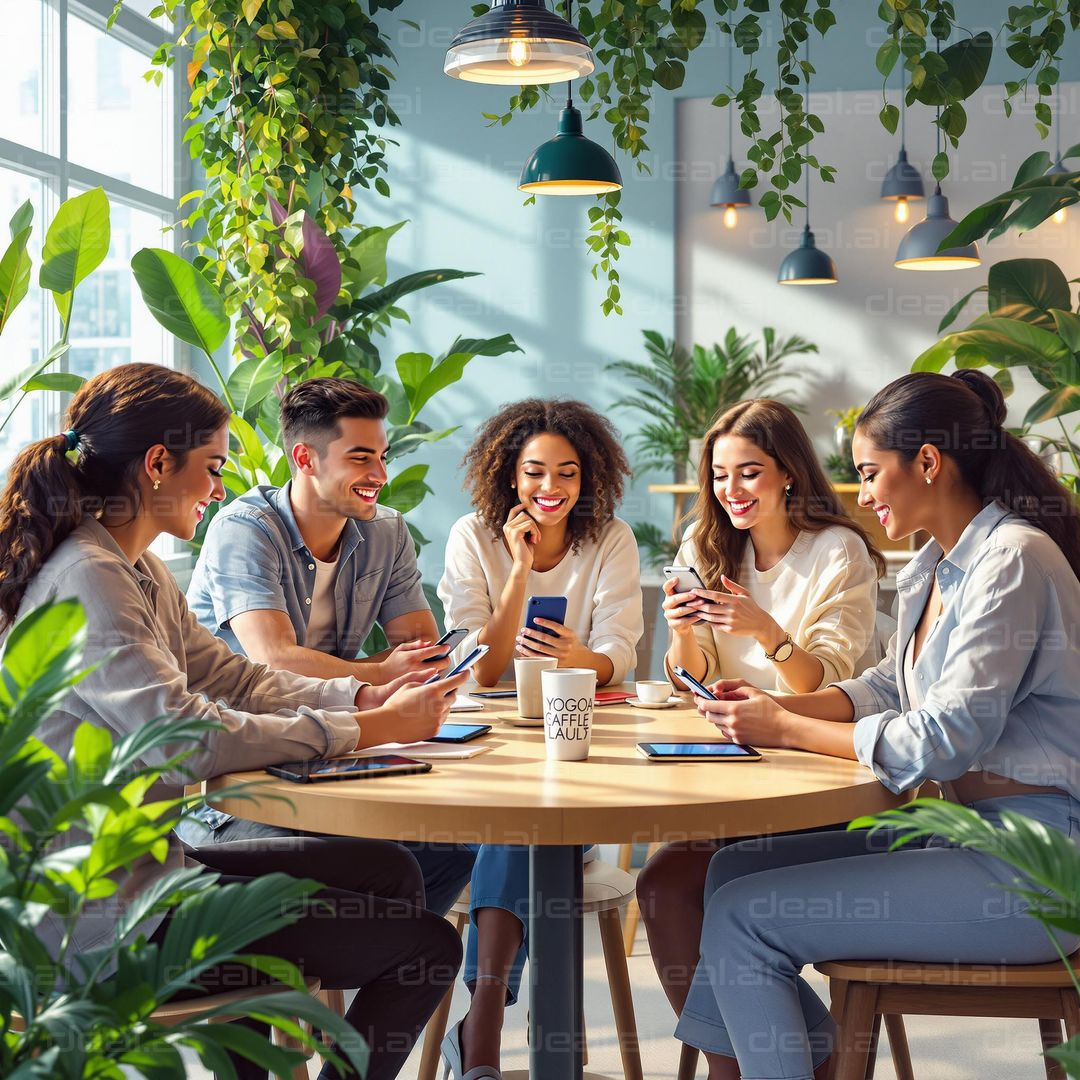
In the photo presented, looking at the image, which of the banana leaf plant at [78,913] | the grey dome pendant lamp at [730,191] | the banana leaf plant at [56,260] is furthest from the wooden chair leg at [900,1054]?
the grey dome pendant lamp at [730,191]

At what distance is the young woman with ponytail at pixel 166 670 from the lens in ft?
5.54

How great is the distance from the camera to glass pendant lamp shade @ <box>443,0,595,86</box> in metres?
2.61

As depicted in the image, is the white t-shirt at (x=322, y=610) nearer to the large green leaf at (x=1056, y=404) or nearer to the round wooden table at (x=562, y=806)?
the round wooden table at (x=562, y=806)

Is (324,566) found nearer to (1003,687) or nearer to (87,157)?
(1003,687)

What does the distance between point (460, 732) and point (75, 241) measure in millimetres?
2197

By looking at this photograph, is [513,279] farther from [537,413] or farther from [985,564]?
[985,564]

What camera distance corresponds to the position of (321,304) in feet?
13.4

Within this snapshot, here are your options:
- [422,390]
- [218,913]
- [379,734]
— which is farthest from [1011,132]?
[218,913]

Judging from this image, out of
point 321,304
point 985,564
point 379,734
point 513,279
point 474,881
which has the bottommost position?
point 474,881

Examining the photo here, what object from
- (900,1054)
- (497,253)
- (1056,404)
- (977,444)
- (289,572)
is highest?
(497,253)

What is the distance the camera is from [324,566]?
110 inches

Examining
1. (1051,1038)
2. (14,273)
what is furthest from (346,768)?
(14,273)

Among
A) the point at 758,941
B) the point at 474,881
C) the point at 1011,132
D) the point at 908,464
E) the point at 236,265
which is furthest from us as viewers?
the point at 1011,132

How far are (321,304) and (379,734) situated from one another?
2.42 metres
